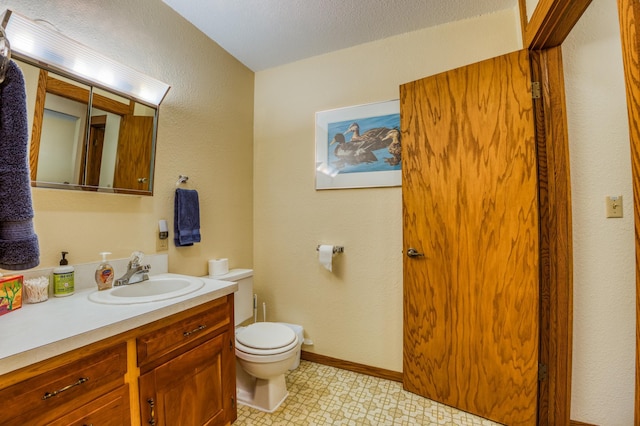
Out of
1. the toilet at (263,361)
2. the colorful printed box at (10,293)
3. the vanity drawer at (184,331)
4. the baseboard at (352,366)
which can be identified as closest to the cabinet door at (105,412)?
the vanity drawer at (184,331)

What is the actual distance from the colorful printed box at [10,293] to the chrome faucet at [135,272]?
0.36m

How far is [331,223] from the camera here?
212 centimetres

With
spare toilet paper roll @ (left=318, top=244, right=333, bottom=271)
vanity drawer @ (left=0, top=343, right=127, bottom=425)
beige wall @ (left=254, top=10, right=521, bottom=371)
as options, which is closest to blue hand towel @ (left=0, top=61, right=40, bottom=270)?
vanity drawer @ (left=0, top=343, right=127, bottom=425)

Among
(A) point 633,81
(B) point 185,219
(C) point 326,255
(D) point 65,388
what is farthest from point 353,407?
(A) point 633,81

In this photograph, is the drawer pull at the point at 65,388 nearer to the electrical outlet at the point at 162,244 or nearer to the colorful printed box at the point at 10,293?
the colorful printed box at the point at 10,293

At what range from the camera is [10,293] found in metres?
0.96

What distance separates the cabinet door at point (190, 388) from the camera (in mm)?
1014

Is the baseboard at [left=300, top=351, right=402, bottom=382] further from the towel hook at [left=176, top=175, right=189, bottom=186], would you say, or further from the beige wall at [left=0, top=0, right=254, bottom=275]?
A: the towel hook at [left=176, top=175, right=189, bottom=186]

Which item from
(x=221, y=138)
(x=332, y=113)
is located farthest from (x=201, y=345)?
(x=332, y=113)

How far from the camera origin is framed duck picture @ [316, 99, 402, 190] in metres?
1.93

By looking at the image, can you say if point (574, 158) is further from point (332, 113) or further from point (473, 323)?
point (332, 113)

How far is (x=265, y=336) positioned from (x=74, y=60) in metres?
1.72

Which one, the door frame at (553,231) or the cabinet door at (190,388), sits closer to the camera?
the cabinet door at (190,388)

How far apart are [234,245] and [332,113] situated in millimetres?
1334
